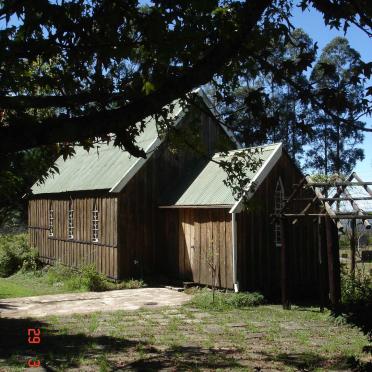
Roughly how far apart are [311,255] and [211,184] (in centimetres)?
445

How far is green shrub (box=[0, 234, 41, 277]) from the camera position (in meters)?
25.5

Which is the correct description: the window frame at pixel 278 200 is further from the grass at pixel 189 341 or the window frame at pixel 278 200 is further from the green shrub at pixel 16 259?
the green shrub at pixel 16 259

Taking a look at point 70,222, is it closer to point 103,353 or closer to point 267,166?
point 267,166

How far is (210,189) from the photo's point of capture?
1867 cm

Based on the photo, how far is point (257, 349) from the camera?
384 inches

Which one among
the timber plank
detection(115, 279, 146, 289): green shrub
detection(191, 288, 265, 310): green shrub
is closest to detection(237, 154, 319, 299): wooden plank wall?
the timber plank

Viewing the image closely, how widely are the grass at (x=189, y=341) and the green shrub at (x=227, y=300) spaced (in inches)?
20.3

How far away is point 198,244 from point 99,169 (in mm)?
6856

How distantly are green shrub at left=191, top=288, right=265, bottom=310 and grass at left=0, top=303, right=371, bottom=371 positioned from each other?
515mm

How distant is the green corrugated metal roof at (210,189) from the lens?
17.5 meters

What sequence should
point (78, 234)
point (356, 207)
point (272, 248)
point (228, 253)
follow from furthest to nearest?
point (78, 234) < point (272, 248) < point (228, 253) < point (356, 207)

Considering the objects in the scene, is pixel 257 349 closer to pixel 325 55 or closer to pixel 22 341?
pixel 22 341
